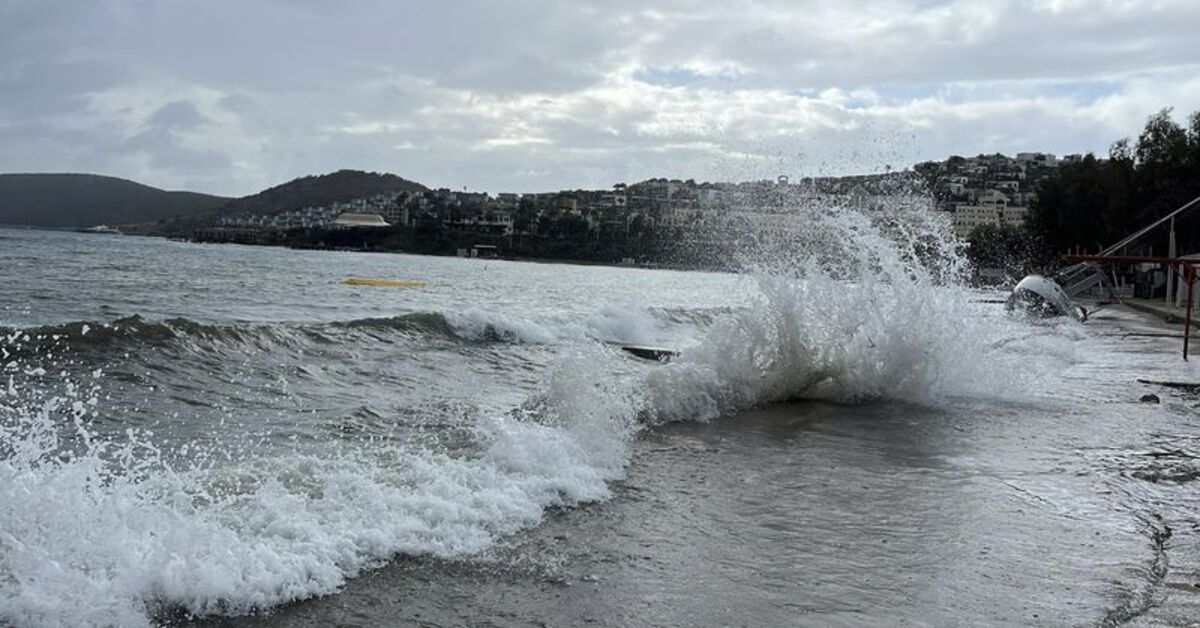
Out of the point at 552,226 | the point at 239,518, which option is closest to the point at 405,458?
the point at 239,518

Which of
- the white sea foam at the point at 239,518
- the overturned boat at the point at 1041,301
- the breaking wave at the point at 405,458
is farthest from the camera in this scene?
the overturned boat at the point at 1041,301

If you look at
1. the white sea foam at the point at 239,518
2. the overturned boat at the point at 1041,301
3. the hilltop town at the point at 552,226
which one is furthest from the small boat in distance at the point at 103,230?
the white sea foam at the point at 239,518

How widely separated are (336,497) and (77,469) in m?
1.46

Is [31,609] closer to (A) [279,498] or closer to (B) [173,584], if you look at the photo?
(B) [173,584]

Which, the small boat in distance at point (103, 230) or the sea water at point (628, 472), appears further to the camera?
the small boat in distance at point (103, 230)

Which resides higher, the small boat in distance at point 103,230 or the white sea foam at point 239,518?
the small boat in distance at point 103,230

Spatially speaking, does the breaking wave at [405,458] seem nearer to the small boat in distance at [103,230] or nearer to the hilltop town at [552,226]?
the hilltop town at [552,226]

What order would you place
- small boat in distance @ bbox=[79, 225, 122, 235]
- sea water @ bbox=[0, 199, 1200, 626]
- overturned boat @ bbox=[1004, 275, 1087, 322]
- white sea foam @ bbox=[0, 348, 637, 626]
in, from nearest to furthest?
white sea foam @ bbox=[0, 348, 637, 626]
sea water @ bbox=[0, 199, 1200, 626]
overturned boat @ bbox=[1004, 275, 1087, 322]
small boat in distance @ bbox=[79, 225, 122, 235]

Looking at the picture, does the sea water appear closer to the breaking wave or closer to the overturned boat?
the breaking wave

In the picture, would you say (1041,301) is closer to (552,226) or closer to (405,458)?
(405,458)

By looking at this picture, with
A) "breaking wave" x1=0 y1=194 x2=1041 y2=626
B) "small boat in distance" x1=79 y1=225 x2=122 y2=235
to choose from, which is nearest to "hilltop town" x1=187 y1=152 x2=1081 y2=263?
"small boat in distance" x1=79 y1=225 x2=122 y2=235

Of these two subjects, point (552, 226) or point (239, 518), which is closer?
point (239, 518)

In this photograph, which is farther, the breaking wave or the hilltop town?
the hilltop town

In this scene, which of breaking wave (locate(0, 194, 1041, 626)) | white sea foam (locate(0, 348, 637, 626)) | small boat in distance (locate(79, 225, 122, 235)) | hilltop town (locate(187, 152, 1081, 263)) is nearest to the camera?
white sea foam (locate(0, 348, 637, 626))
